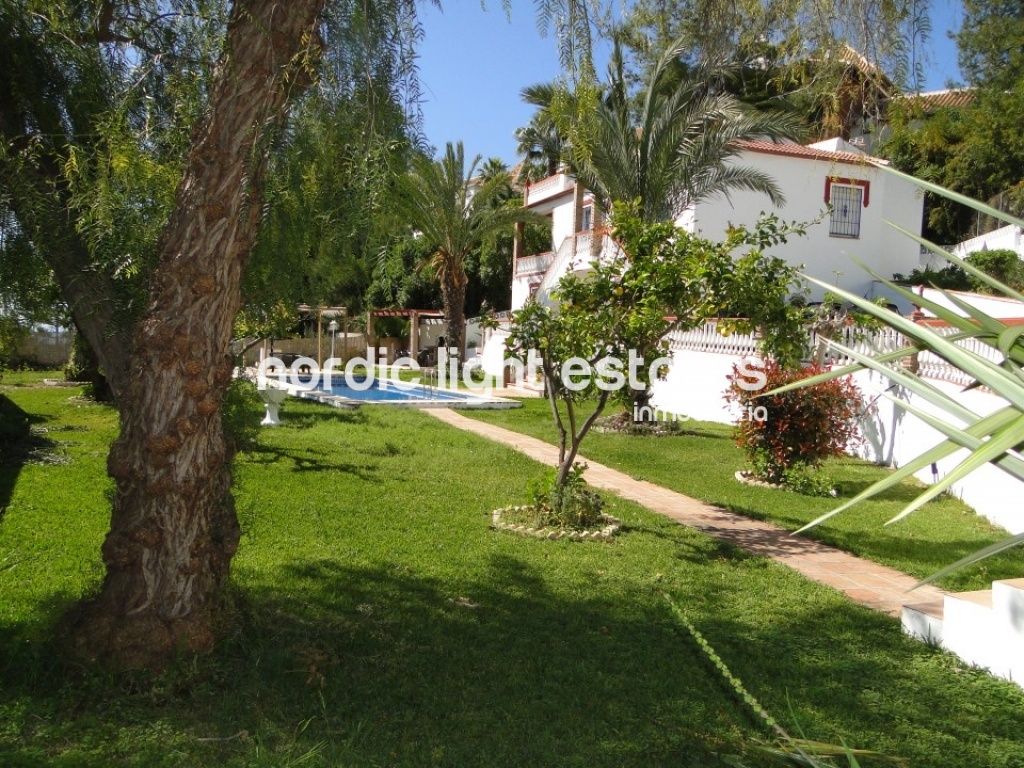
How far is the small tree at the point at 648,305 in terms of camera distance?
306 inches

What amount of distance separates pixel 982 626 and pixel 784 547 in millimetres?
3178

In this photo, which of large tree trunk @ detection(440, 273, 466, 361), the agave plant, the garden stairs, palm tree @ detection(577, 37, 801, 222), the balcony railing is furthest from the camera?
the balcony railing

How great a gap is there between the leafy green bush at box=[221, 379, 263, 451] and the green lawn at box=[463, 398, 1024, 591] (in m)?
5.62

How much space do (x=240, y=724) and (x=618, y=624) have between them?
269 cm

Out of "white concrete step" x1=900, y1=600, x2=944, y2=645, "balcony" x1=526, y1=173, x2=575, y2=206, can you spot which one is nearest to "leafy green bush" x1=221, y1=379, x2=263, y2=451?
"white concrete step" x1=900, y1=600, x2=944, y2=645

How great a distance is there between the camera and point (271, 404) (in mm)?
15461

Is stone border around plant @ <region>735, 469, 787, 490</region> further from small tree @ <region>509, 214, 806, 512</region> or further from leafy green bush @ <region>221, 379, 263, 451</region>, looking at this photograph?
leafy green bush @ <region>221, 379, 263, 451</region>

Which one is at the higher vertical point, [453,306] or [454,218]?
[454,218]

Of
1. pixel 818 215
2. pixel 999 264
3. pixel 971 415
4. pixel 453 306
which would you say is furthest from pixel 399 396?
pixel 971 415

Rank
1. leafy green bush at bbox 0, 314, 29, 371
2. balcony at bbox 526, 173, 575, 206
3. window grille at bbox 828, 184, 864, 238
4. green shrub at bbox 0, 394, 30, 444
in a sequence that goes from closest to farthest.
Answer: leafy green bush at bbox 0, 314, 29, 371 → green shrub at bbox 0, 394, 30, 444 → window grille at bbox 828, 184, 864, 238 → balcony at bbox 526, 173, 575, 206

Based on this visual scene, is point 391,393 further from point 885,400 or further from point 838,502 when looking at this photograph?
point 838,502

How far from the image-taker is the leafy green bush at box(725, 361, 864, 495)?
37.0 feet

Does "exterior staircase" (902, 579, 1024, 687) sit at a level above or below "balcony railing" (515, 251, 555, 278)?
below

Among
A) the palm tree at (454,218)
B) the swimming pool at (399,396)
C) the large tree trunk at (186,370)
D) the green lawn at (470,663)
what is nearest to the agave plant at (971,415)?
the green lawn at (470,663)
